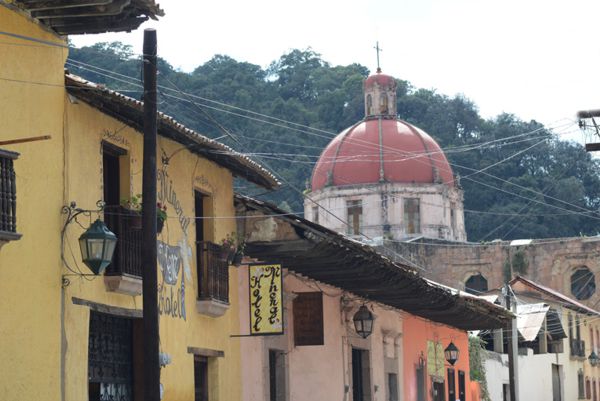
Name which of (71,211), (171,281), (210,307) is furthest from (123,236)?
(210,307)

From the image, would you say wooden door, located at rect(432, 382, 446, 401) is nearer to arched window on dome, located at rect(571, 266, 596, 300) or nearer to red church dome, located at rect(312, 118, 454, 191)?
red church dome, located at rect(312, 118, 454, 191)

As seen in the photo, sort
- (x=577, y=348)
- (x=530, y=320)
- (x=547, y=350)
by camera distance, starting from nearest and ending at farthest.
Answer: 1. (x=530, y=320)
2. (x=547, y=350)
3. (x=577, y=348)

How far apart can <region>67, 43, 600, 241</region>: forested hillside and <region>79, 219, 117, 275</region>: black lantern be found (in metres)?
64.1

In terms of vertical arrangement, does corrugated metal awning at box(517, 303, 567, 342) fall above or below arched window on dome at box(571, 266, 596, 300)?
below

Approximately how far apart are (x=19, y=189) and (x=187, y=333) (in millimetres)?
4533

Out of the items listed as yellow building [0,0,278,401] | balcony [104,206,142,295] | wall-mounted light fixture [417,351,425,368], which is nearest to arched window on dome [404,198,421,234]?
wall-mounted light fixture [417,351,425,368]

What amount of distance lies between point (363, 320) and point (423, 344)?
22.9ft

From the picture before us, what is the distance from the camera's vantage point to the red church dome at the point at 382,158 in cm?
6650

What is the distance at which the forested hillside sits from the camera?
85.1 metres

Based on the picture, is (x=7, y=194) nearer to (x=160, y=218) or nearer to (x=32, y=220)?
(x=32, y=220)

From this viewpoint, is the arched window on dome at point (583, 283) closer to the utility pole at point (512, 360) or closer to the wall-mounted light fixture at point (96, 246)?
the utility pole at point (512, 360)

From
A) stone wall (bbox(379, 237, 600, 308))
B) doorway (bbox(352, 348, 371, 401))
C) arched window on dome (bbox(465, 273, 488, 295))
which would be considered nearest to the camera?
doorway (bbox(352, 348, 371, 401))

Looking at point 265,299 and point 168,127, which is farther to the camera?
point 265,299

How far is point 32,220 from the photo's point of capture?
12.6m
